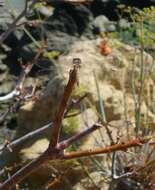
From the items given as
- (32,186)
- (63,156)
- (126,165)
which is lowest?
(32,186)

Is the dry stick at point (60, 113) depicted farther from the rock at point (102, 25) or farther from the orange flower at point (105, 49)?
the rock at point (102, 25)

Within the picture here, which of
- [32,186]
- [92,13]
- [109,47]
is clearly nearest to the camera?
[32,186]

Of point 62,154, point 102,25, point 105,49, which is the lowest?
point 102,25

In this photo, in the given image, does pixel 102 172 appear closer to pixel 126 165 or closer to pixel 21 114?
pixel 126 165

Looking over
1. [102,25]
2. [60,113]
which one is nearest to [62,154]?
[60,113]

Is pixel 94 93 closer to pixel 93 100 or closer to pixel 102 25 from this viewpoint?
pixel 93 100

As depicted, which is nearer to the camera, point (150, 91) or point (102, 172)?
point (102, 172)

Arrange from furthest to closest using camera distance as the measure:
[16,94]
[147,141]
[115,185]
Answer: [115,185], [16,94], [147,141]

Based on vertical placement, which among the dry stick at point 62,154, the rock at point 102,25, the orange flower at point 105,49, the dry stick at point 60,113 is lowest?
the rock at point 102,25

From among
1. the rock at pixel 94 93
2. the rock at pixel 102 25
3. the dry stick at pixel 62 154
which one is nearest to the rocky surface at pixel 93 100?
the rock at pixel 94 93

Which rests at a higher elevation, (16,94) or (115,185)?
(16,94)

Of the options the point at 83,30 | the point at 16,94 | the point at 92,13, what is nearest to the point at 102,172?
the point at 16,94
